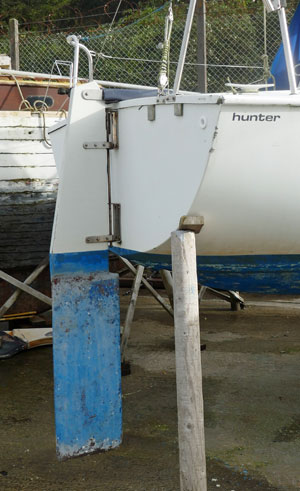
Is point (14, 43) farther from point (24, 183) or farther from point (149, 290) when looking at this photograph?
point (149, 290)

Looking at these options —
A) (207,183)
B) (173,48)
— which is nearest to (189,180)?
(207,183)

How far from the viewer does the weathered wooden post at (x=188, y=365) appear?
12.0 ft

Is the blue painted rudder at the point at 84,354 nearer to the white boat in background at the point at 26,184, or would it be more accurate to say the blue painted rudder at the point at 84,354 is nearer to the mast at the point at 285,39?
the mast at the point at 285,39

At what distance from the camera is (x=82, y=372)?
4480mm

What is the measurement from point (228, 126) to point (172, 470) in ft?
6.80

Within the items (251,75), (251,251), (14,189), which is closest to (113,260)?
(14,189)

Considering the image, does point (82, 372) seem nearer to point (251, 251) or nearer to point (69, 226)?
point (69, 226)

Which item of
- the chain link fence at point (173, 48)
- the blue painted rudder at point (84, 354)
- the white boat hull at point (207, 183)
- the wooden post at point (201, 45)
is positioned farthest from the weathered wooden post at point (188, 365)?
the chain link fence at point (173, 48)

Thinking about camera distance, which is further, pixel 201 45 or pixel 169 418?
pixel 201 45

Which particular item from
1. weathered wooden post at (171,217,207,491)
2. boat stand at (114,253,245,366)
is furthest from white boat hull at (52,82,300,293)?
boat stand at (114,253,245,366)

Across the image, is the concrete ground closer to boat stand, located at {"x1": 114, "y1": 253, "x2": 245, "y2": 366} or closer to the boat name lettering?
boat stand, located at {"x1": 114, "y1": 253, "x2": 245, "y2": 366}

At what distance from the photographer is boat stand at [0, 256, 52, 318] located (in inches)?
271

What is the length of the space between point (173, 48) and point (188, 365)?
6594mm

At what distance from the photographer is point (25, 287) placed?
22.7 feet
